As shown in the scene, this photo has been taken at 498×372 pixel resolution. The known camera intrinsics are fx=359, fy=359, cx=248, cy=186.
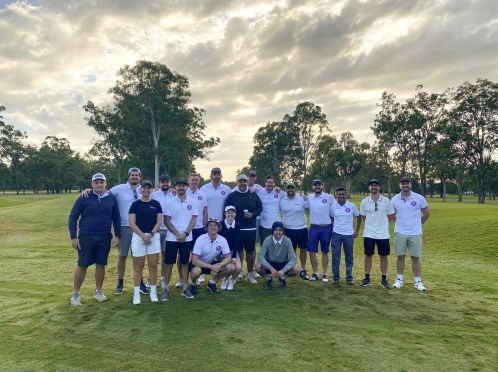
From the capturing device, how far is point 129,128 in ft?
137

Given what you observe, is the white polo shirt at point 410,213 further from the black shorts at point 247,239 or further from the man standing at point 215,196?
the man standing at point 215,196

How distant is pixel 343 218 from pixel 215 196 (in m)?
2.88

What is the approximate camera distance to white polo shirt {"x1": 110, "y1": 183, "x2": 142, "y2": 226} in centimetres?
708

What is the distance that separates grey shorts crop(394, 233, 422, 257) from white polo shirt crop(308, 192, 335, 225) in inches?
59.1

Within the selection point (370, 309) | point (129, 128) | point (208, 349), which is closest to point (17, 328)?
point (208, 349)

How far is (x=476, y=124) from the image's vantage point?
41.9 metres

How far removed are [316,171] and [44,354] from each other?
5102 centimetres

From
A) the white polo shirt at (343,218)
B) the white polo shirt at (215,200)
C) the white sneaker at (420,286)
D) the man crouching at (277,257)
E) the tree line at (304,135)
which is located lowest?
the white sneaker at (420,286)

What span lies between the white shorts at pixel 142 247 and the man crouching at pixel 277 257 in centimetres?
210

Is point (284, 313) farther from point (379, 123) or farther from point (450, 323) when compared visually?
point (379, 123)

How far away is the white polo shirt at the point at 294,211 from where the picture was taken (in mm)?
8266

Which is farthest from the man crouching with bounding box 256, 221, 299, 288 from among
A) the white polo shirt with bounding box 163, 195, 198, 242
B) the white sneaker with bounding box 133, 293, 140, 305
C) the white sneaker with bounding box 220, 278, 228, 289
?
the white sneaker with bounding box 133, 293, 140, 305

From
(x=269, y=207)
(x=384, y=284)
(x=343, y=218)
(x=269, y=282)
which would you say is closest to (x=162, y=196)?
(x=269, y=207)

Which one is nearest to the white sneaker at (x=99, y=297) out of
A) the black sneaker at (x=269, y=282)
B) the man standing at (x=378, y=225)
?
the black sneaker at (x=269, y=282)
